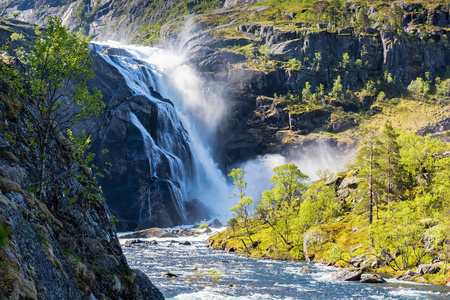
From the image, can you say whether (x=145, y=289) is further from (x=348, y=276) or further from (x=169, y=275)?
(x=348, y=276)


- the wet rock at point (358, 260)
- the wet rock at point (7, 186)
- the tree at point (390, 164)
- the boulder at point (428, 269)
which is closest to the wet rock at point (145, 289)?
the wet rock at point (7, 186)

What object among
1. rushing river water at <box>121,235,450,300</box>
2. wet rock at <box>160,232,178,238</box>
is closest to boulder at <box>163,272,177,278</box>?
rushing river water at <box>121,235,450,300</box>

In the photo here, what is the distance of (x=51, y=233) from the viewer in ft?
41.7

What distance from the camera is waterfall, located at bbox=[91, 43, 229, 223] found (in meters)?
131

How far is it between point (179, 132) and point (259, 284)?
362ft

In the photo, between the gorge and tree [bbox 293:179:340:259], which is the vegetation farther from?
the gorge

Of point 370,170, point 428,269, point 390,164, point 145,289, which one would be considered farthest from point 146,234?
point 145,289

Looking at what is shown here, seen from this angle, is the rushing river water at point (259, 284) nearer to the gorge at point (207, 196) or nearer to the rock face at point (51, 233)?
the gorge at point (207, 196)

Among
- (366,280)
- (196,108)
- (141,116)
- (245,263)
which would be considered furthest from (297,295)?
(196,108)

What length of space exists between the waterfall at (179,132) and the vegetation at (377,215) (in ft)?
140

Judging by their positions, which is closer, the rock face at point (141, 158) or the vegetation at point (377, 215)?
the vegetation at point (377, 215)

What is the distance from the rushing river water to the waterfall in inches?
2685

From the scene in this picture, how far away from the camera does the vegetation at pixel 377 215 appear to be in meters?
51.4

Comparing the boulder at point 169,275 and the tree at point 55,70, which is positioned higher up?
the tree at point 55,70
